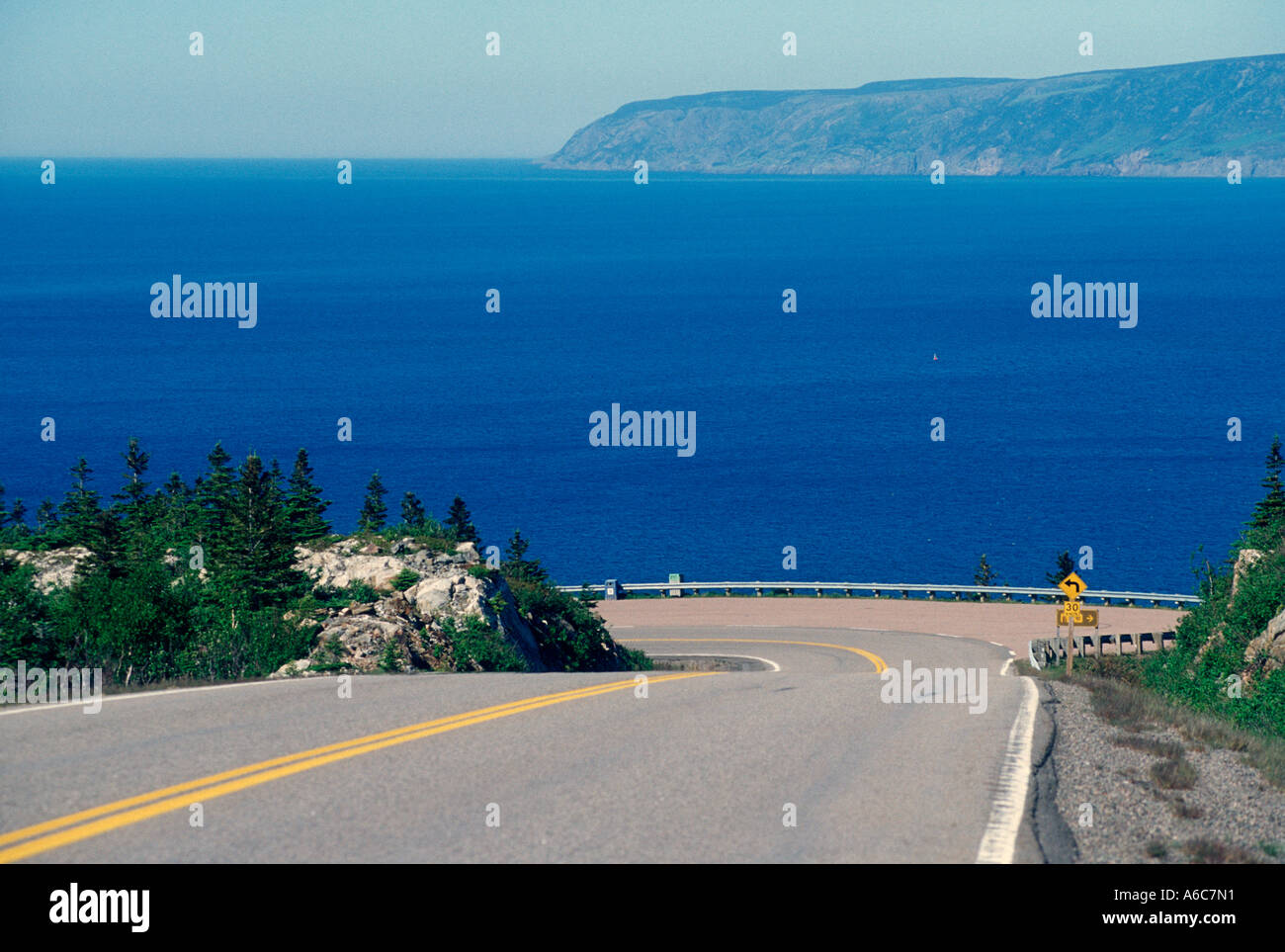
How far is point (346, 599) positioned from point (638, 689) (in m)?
7.65

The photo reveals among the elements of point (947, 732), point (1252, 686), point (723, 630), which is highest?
point (947, 732)

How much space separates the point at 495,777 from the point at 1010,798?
3892 millimetres

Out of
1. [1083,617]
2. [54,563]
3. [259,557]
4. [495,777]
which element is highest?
[259,557]

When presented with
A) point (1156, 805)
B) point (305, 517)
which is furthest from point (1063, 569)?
point (1156, 805)

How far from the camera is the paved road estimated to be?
7930 millimetres

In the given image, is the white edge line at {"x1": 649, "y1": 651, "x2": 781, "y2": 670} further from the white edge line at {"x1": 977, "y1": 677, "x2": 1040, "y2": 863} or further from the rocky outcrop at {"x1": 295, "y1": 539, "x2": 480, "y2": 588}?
the white edge line at {"x1": 977, "y1": 677, "x2": 1040, "y2": 863}

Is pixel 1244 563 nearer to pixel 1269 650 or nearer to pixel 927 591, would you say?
pixel 1269 650

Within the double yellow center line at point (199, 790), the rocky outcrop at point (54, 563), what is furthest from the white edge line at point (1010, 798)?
the rocky outcrop at point (54, 563)

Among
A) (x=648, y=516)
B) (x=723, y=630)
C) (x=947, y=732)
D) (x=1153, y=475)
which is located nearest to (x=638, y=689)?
(x=947, y=732)

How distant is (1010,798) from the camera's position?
9.50 m

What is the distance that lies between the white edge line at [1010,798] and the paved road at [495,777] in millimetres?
48

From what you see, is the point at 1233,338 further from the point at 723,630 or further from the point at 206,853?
the point at 206,853

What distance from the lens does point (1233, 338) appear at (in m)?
134

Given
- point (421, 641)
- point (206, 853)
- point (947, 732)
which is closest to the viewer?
point (206, 853)
